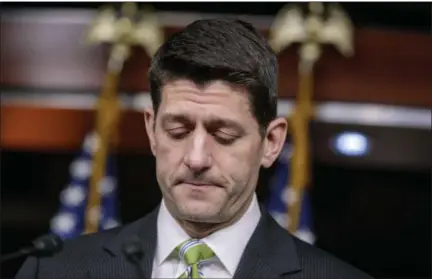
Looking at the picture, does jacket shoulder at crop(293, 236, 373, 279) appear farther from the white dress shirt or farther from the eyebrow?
the eyebrow

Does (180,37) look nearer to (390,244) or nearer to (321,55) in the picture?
(321,55)

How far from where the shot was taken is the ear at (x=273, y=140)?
2.85 feet

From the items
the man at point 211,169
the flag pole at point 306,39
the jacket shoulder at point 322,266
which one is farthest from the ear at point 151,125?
the flag pole at point 306,39

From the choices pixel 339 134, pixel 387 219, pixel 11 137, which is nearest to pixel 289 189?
pixel 339 134

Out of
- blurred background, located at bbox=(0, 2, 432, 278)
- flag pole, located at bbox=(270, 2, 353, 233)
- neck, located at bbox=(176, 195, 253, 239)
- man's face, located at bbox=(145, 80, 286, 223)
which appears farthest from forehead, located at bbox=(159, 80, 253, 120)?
blurred background, located at bbox=(0, 2, 432, 278)

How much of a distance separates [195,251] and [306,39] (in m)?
0.82

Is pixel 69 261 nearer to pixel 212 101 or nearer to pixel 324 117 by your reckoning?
pixel 212 101

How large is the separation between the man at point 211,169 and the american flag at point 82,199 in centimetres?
64

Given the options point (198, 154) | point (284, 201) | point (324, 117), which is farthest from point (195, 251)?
point (324, 117)

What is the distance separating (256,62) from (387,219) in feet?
3.26

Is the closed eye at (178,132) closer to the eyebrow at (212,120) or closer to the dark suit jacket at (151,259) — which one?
the eyebrow at (212,120)

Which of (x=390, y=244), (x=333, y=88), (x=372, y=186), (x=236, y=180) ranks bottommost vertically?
(x=390, y=244)

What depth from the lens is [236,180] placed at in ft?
2.73

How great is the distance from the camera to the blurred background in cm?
165
